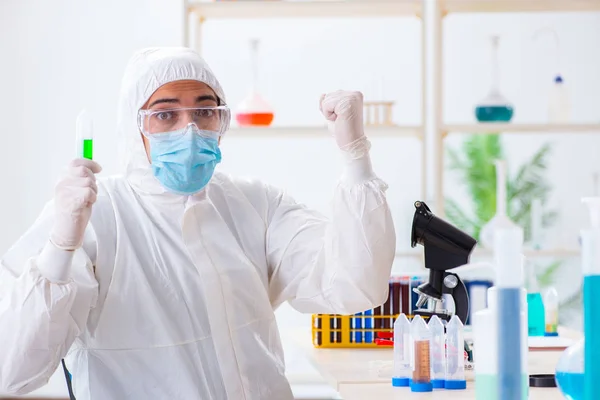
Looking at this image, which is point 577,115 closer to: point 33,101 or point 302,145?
point 302,145

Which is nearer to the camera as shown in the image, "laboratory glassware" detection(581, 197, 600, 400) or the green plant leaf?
"laboratory glassware" detection(581, 197, 600, 400)

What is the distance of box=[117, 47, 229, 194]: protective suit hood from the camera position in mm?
1958

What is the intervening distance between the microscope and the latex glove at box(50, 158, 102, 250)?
2.48 feet

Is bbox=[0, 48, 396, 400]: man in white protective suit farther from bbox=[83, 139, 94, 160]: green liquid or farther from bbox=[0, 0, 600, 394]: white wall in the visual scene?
bbox=[0, 0, 600, 394]: white wall

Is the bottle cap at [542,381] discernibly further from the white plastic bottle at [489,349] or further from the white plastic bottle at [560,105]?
the white plastic bottle at [560,105]

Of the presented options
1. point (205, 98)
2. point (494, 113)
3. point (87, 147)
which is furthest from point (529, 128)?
point (87, 147)

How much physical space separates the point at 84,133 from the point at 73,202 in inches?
6.1

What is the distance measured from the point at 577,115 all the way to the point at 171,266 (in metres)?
3.67

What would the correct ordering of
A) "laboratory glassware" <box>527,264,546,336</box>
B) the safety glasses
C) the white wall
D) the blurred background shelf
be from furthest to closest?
the white wall → the blurred background shelf → "laboratory glassware" <box>527,264,546,336</box> → the safety glasses

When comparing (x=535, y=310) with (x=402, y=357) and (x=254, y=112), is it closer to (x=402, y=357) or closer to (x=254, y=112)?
(x=402, y=357)

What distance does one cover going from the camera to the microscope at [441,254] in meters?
1.97

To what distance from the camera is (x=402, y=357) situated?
1.83 metres

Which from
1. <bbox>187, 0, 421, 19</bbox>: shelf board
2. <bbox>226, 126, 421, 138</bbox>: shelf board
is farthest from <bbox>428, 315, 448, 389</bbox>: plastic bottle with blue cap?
<bbox>187, 0, 421, 19</bbox>: shelf board

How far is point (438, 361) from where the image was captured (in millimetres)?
1781
